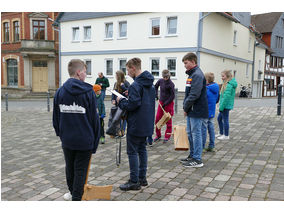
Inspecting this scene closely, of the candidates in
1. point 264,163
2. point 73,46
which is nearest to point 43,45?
point 73,46

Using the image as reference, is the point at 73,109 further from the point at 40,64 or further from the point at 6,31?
the point at 6,31

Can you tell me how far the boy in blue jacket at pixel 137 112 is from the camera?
3.78 m

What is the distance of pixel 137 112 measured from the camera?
3.83 metres

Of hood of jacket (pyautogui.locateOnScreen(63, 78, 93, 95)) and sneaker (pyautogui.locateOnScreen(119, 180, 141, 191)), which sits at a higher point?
hood of jacket (pyautogui.locateOnScreen(63, 78, 93, 95))

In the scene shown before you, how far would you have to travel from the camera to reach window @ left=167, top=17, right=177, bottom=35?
21.9 m

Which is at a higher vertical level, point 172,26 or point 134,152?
point 172,26

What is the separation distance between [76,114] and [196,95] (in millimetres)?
2202

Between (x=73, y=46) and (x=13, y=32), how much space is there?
24.6 ft

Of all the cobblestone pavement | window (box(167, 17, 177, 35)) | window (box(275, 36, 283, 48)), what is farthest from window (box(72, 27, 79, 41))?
window (box(275, 36, 283, 48))

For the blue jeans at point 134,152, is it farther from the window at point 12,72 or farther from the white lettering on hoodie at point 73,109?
the window at point 12,72

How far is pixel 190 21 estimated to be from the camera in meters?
20.8

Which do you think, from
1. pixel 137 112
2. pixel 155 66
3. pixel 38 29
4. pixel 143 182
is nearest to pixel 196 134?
pixel 143 182

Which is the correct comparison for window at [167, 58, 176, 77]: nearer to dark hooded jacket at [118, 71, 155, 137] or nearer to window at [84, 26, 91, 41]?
window at [84, 26, 91, 41]

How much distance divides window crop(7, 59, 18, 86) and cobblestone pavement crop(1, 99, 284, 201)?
24.2m
